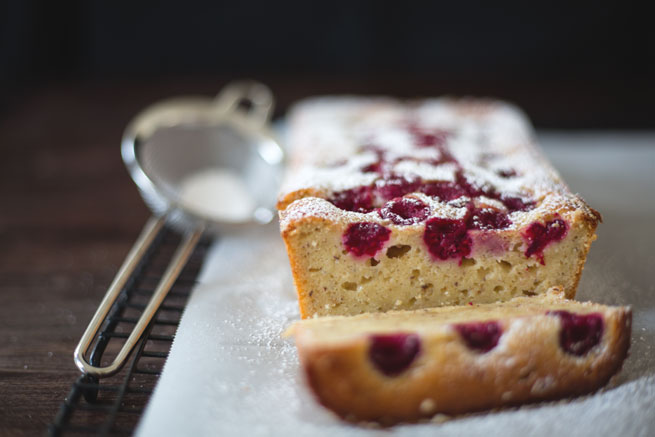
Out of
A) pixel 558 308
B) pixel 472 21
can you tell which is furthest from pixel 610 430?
pixel 472 21

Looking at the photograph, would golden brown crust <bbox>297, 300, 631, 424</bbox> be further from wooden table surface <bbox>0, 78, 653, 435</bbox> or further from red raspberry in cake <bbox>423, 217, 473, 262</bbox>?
wooden table surface <bbox>0, 78, 653, 435</bbox>

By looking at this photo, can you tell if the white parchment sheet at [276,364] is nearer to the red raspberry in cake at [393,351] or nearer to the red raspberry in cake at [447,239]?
the red raspberry in cake at [393,351]

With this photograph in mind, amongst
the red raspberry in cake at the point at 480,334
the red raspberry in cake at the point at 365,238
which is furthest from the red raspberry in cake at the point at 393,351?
the red raspberry in cake at the point at 365,238

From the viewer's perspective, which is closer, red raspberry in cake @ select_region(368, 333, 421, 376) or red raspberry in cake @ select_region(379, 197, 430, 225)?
red raspberry in cake @ select_region(368, 333, 421, 376)

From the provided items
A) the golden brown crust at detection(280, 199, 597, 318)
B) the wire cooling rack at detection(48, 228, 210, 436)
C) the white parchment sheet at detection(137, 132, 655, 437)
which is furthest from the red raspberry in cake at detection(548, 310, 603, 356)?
the wire cooling rack at detection(48, 228, 210, 436)

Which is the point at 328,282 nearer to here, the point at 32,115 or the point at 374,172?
the point at 374,172
